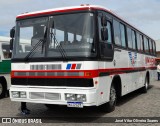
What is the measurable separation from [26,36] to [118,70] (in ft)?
10.5

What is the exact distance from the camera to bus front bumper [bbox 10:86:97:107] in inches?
283

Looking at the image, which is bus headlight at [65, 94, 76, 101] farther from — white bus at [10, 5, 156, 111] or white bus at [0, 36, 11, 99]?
white bus at [0, 36, 11, 99]

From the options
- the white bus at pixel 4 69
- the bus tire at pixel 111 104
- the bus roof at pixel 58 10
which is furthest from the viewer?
the white bus at pixel 4 69

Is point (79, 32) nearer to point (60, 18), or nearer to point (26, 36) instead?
point (60, 18)

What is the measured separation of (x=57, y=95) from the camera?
295 inches

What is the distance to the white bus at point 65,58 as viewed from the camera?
24.1 ft

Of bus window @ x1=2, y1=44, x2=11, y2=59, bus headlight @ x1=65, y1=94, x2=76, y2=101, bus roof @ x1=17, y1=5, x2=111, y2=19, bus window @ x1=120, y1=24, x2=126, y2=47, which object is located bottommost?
bus headlight @ x1=65, y1=94, x2=76, y2=101

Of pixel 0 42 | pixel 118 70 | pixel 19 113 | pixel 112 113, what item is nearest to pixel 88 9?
pixel 118 70

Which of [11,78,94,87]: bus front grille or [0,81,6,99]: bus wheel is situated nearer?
[11,78,94,87]: bus front grille

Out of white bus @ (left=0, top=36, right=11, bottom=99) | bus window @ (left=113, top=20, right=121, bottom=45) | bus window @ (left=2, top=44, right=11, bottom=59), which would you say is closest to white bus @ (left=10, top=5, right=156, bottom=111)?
bus window @ (left=113, top=20, right=121, bottom=45)

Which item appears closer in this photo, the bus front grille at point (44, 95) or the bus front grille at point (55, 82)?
the bus front grille at point (55, 82)

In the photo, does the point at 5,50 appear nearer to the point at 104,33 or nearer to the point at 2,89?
the point at 2,89

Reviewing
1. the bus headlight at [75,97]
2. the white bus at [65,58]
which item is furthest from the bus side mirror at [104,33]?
the bus headlight at [75,97]

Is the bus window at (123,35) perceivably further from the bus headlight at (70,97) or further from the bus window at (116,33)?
the bus headlight at (70,97)
